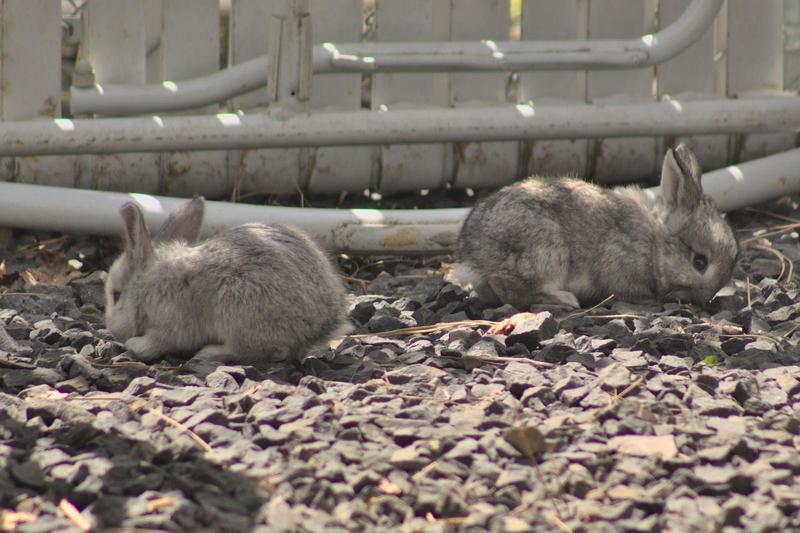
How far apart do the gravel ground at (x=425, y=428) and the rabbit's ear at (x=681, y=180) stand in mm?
793

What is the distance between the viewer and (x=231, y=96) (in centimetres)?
672

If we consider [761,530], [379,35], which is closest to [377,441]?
[761,530]

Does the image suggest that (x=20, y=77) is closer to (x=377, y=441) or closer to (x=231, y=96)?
(x=231, y=96)

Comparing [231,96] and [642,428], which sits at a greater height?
[231,96]

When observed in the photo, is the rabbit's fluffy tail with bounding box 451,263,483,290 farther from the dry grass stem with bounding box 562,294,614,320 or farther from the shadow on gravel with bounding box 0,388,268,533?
the shadow on gravel with bounding box 0,388,268,533

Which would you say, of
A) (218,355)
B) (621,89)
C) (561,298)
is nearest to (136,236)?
(218,355)

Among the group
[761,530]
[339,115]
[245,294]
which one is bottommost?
[761,530]

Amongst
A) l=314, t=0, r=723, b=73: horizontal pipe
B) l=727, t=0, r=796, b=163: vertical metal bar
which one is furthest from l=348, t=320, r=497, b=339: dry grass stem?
l=727, t=0, r=796, b=163: vertical metal bar

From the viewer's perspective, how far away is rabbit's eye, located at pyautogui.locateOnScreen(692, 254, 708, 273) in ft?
19.2

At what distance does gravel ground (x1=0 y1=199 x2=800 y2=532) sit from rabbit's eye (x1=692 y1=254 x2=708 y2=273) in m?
0.51

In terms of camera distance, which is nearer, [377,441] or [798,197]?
[377,441]

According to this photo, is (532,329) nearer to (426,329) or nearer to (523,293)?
(426,329)

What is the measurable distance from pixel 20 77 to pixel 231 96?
3.67 ft

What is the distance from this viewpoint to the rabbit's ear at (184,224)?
5113 millimetres
